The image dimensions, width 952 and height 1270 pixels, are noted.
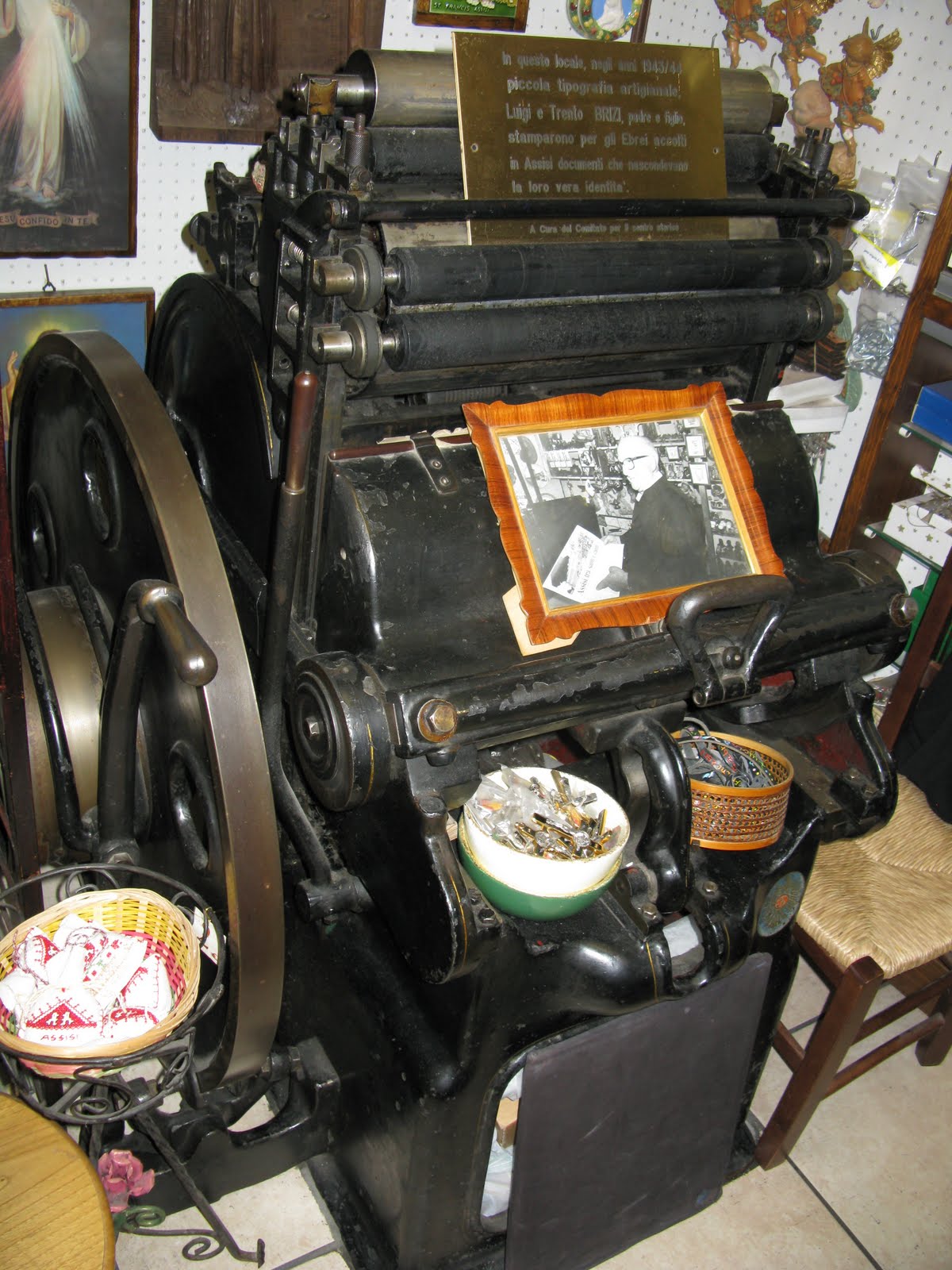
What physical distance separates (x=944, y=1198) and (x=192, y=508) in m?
2.17

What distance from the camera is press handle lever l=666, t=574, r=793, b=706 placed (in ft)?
5.70

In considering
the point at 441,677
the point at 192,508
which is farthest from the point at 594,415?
the point at 192,508

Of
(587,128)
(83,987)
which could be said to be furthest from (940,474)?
(83,987)

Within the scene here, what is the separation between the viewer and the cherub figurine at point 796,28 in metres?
3.06

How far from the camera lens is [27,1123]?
160 cm

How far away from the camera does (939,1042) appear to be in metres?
2.68

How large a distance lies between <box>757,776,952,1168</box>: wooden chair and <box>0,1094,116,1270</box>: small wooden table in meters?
1.40

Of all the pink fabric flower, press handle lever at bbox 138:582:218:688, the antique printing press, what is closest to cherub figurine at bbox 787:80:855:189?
the antique printing press

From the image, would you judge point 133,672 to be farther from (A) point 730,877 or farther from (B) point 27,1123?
(A) point 730,877

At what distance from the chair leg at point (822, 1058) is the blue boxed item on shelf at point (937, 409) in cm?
147

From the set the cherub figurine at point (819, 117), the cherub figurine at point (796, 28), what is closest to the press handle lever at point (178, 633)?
the cherub figurine at point (819, 117)

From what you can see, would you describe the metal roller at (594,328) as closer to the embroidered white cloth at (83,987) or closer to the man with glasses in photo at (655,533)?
the man with glasses in photo at (655,533)

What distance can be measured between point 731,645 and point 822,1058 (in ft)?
3.25

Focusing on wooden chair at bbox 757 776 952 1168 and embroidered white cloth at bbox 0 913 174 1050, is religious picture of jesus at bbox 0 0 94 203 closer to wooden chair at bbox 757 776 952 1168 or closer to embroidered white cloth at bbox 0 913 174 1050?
embroidered white cloth at bbox 0 913 174 1050
